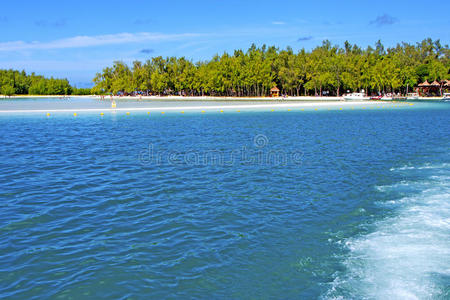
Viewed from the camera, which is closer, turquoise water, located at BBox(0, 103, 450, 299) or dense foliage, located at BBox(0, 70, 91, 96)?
turquoise water, located at BBox(0, 103, 450, 299)

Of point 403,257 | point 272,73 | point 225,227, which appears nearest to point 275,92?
point 272,73

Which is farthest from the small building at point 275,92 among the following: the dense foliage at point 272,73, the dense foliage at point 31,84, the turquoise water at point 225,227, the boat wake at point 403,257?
the boat wake at point 403,257

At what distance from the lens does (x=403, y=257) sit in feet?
28.1

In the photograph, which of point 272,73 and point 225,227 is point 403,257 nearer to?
point 225,227

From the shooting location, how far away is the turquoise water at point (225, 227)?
7.52 meters

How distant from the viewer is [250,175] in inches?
663

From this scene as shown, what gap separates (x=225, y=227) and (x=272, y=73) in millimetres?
112643

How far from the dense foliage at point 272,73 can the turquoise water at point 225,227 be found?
9776cm

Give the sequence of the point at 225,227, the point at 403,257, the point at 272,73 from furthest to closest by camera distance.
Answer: the point at 272,73
the point at 225,227
the point at 403,257

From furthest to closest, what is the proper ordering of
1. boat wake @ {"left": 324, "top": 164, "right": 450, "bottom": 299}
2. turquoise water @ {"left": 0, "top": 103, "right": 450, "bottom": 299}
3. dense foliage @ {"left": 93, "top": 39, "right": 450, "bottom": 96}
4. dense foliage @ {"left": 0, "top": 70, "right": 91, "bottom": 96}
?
dense foliage @ {"left": 0, "top": 70, "right": 91, "bottom": 96} → dense foliage @ {"left": 93, "top": 39, "right": 450, "bottom": 96} → turquoise water @ {"left": 0, "top": 103, "right": 450, "bottom": 299} → boat wake @ {"left": 324, "top": 164, "right": 450, "bottom": 299}

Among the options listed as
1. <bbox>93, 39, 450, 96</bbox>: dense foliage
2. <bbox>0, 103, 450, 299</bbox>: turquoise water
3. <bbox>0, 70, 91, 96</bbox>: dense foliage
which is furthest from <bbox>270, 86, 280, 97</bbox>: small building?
<bbox>0, 70, 91, 96</bbox>: dense foliage

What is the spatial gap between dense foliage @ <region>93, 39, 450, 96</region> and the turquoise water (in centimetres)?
9776

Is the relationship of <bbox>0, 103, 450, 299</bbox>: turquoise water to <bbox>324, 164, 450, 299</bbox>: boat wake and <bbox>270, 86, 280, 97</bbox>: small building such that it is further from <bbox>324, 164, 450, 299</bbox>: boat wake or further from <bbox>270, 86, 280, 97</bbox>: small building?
<bbox>270, 86, 280, 97</bbox>: small building

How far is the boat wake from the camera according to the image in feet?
23.5
